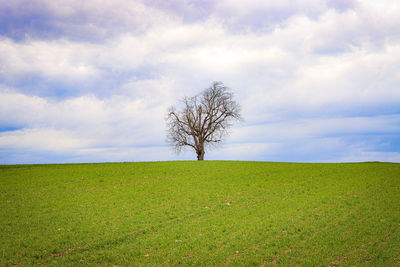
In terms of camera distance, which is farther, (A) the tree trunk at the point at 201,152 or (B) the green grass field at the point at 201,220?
(A) the tree trunk at the point at 201,152

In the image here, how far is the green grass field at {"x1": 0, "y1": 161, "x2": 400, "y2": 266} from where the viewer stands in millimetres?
12188

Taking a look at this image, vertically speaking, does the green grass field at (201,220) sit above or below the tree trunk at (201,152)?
below

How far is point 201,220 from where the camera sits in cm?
1683

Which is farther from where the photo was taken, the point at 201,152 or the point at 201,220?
the point at 201,152

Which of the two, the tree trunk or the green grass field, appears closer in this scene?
the green grass field

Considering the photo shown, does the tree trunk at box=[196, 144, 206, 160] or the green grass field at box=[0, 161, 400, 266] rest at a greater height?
the tree trunk at box=[196, 144, 206, 160]

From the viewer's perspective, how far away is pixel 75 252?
42.8 ft

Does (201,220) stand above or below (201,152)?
below

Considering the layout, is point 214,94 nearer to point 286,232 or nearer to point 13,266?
point 286,232

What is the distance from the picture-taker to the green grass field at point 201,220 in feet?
40.0

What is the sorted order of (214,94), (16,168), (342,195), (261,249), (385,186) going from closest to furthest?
1. (261,249)
2. (342,195)
3. (385,186)
4. (16,168)
5. (214,94)

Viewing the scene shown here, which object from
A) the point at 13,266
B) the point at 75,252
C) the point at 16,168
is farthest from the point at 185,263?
the point at 16,168

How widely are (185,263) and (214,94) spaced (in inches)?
1833

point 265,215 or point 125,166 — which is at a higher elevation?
point 125,166
